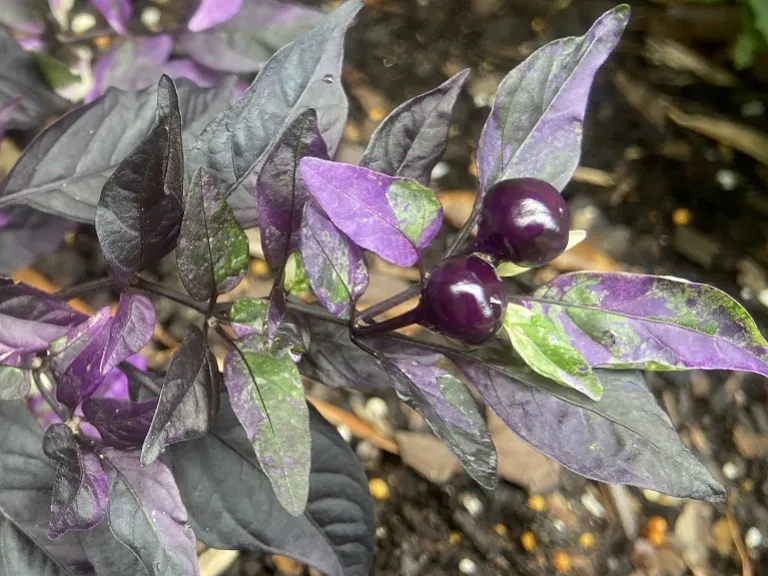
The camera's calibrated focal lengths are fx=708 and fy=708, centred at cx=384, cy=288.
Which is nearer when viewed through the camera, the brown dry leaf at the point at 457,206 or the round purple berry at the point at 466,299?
the round purple berry at the point at 466,299

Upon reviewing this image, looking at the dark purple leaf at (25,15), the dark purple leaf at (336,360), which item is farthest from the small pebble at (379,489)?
the dark purple leaf at (25,15)

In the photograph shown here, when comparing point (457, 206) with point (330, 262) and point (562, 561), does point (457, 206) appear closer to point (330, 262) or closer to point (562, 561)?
point (562, 561)

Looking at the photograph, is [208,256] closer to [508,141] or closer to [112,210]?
[112,210]

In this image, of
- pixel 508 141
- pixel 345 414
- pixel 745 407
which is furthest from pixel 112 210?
pixel 745 407

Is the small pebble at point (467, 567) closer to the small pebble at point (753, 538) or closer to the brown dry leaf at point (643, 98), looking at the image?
the small pebble at point (753, 538)

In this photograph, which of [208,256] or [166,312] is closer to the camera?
[208,256]

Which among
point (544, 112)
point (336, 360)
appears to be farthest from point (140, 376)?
point (544, 112)
